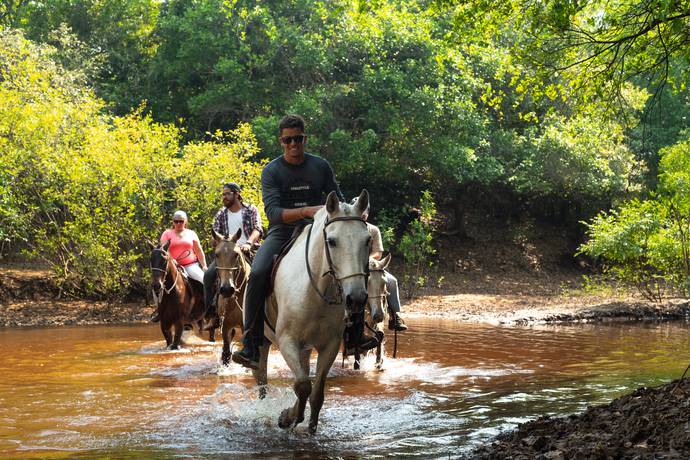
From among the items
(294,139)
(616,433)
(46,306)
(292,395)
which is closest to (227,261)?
(292,395)

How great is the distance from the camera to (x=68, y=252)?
21.2m

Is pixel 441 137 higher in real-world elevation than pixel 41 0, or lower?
lower

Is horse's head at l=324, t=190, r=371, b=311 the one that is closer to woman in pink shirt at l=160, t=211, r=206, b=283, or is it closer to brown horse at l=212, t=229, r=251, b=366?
brown horse at l=212, t=229, r=251, b=366

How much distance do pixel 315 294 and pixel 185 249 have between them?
847 centimetres

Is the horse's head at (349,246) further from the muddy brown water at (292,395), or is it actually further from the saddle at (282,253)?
the muddy brown water at (292,395)

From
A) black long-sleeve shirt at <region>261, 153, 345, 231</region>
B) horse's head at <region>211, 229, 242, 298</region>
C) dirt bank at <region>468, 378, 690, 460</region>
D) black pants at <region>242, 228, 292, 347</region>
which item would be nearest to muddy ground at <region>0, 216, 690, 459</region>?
dirt bank at <region>468, 378, 690, 460</region>

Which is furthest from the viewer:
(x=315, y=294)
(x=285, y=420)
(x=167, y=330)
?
Answer: (x=167, y=330)

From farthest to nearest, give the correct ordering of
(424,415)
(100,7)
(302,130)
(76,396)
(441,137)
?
(100,7) < (441,137) < (76,396) < (424,415) < (302,130)

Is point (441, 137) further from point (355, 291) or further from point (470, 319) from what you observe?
point (355, 291)

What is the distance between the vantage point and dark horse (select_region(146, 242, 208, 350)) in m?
13.7

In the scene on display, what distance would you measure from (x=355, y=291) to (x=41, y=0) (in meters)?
34.4

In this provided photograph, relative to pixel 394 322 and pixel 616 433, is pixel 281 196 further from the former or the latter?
pixel 394 322

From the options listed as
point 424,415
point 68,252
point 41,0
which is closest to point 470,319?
point 68,252

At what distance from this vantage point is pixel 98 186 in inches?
810
